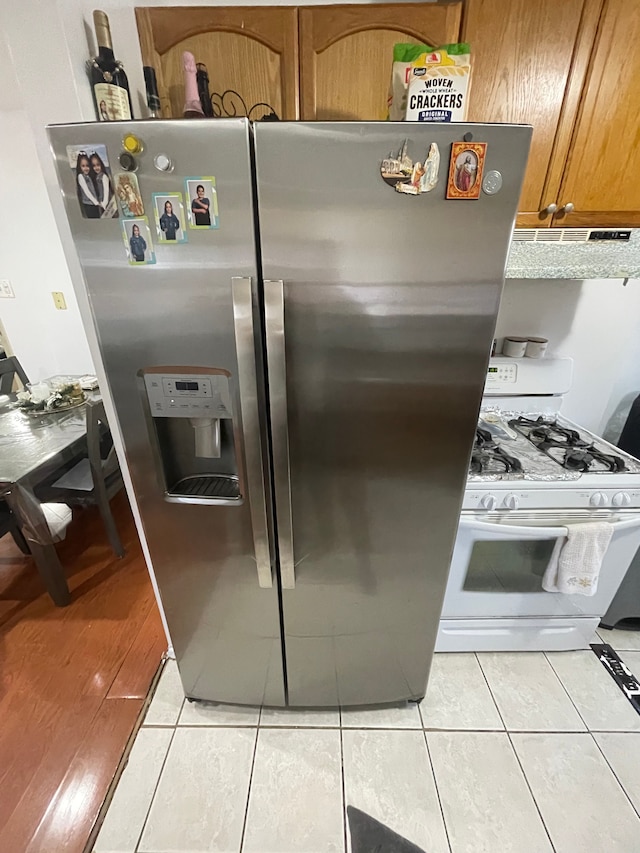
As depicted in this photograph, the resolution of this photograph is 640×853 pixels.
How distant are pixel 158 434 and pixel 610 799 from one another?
185 centimetres

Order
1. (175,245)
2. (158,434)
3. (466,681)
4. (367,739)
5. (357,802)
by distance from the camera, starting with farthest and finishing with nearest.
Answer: (466,681)
(367,739)
(357,802)
(158,434)
(175,245)

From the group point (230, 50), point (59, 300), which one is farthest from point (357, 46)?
point (59, 300)

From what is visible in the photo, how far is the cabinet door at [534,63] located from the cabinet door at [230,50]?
0.52 m

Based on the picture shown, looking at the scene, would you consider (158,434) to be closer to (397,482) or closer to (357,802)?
(397,482)

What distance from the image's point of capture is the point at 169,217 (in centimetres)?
78

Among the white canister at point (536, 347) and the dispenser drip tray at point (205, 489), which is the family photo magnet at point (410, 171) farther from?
the white canister at point (536, 347)

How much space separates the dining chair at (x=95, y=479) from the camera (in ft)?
6.05

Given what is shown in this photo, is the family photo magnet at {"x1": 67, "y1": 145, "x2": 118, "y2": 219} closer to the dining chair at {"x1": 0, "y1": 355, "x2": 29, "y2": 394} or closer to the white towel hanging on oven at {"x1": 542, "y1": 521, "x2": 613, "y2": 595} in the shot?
the white towel hanging on oven at {"x1": 542, "y1": 521, "x2": 613, "y2": 595}

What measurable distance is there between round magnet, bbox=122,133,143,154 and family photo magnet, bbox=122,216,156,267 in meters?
0.12

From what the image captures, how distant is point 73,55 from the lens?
35.1 inches

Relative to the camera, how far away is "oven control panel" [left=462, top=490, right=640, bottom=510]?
4.30ft

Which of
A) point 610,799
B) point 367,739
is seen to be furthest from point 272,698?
point 610,799

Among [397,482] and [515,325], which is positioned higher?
[515,325]

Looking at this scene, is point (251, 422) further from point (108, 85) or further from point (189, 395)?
point (108, 85)
